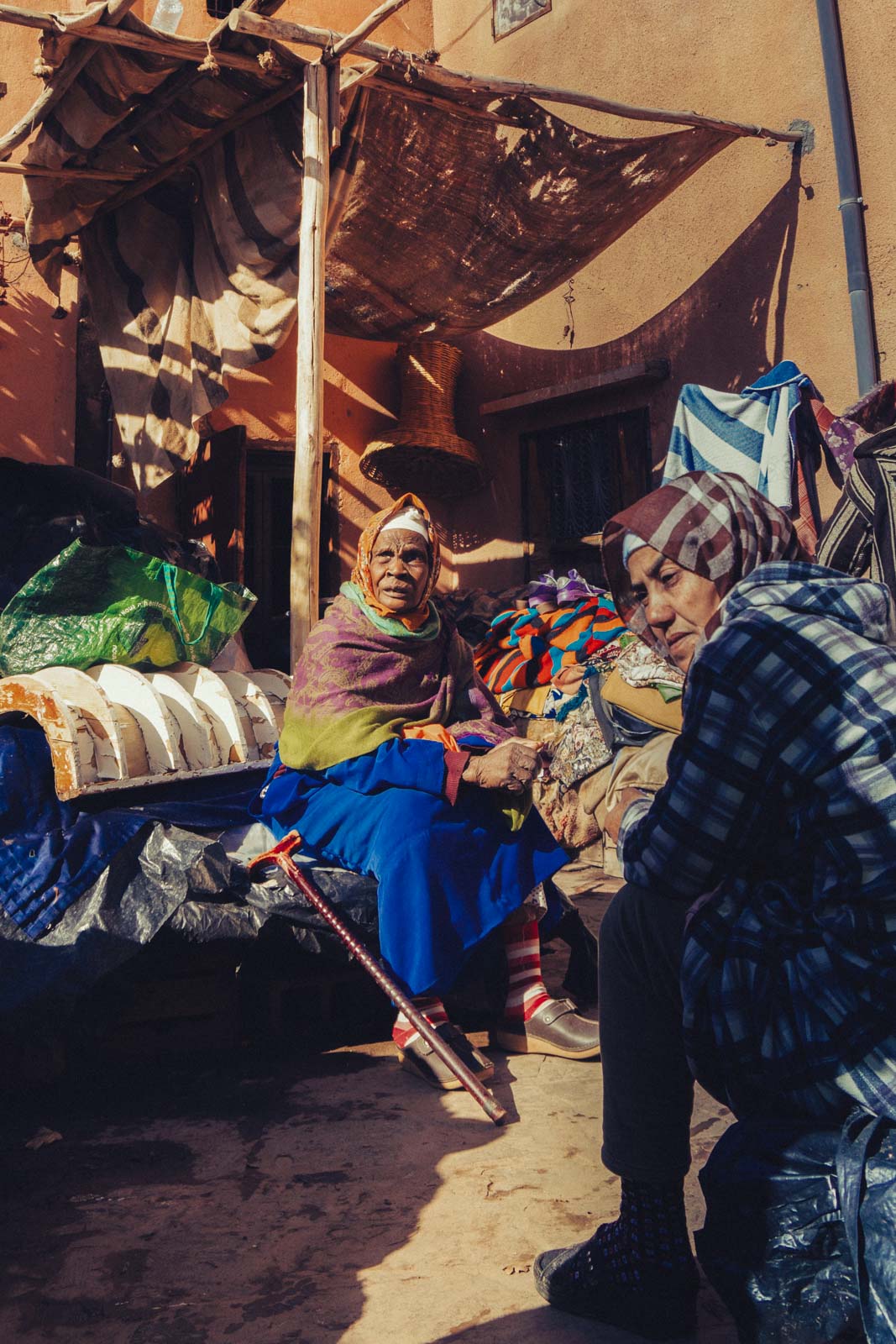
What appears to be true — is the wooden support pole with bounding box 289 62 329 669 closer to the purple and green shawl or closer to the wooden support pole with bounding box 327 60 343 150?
the wooden support pole with bounding box 327 60 343 150

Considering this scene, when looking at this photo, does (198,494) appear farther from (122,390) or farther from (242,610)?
(242,610)

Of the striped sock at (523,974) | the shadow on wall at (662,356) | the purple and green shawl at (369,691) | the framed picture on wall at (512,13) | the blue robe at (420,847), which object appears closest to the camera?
the blue robe at (420,847)

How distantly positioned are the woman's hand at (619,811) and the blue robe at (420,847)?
1.13 meters

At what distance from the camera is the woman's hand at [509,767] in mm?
2918

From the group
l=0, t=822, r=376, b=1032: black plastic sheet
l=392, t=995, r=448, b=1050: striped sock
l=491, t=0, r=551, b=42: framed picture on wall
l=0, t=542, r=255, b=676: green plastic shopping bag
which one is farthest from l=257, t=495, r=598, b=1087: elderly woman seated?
l=491, t=0, r=551, b=42: framed picture on wall

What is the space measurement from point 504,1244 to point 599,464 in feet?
18.7

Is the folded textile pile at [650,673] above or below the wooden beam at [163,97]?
below

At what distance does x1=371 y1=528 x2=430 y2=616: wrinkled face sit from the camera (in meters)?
3.42

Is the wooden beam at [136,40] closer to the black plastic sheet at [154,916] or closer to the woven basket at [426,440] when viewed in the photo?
the woven basket at [426,440]

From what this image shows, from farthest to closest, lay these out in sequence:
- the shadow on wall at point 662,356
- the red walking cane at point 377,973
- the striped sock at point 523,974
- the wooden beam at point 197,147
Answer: the shadow on wall at point 662,356 → the wooden beam at point 197,147 → the striped sock at point 523,974 → the red walking cane at point 377,973

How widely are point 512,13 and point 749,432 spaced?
478 centimetres

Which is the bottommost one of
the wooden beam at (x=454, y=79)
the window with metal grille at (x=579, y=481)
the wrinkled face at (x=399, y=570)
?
the wrinkled face at (x=399, y=570)

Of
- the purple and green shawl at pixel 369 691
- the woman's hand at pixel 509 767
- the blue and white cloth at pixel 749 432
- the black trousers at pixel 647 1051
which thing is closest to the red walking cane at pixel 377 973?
the purple and green shawl at pixel 369 691

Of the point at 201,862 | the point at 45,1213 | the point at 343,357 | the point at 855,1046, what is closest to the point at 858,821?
the point at 855,1046
